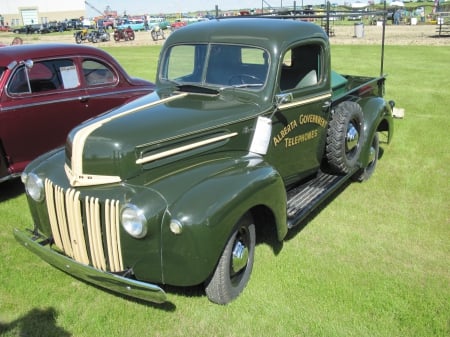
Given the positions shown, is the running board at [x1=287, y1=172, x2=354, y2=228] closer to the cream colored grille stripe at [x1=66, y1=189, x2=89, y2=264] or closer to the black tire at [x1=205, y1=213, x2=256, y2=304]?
the black tire at [x1=205, y1=213, x2=256, y2=304]

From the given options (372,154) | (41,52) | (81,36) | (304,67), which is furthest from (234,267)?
(81,36)

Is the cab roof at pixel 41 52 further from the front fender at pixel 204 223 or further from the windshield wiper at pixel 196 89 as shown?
the front fender at pixel 204 223

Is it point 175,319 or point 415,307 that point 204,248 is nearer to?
point 175,319

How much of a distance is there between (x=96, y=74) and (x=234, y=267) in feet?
13.3

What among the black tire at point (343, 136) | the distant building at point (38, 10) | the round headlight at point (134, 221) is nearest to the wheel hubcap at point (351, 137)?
the black tire at point (343, 136)

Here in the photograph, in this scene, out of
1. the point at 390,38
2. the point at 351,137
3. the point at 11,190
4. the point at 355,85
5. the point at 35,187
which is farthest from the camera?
the point at 390,38

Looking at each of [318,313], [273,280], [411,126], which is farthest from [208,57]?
[411,126]

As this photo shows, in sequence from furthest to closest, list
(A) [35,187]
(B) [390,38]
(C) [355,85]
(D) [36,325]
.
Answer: (B) [390,38] → (C) [355,85] → (A) [35,187] → (D) [36,325]

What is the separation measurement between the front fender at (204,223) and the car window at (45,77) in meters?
3.44

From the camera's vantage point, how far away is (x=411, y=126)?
8.20 m

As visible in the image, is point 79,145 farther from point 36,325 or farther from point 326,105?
point 326,105

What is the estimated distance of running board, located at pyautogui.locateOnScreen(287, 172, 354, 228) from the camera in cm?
394

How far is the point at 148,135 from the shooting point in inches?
125

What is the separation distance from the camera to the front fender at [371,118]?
5.12 metres
